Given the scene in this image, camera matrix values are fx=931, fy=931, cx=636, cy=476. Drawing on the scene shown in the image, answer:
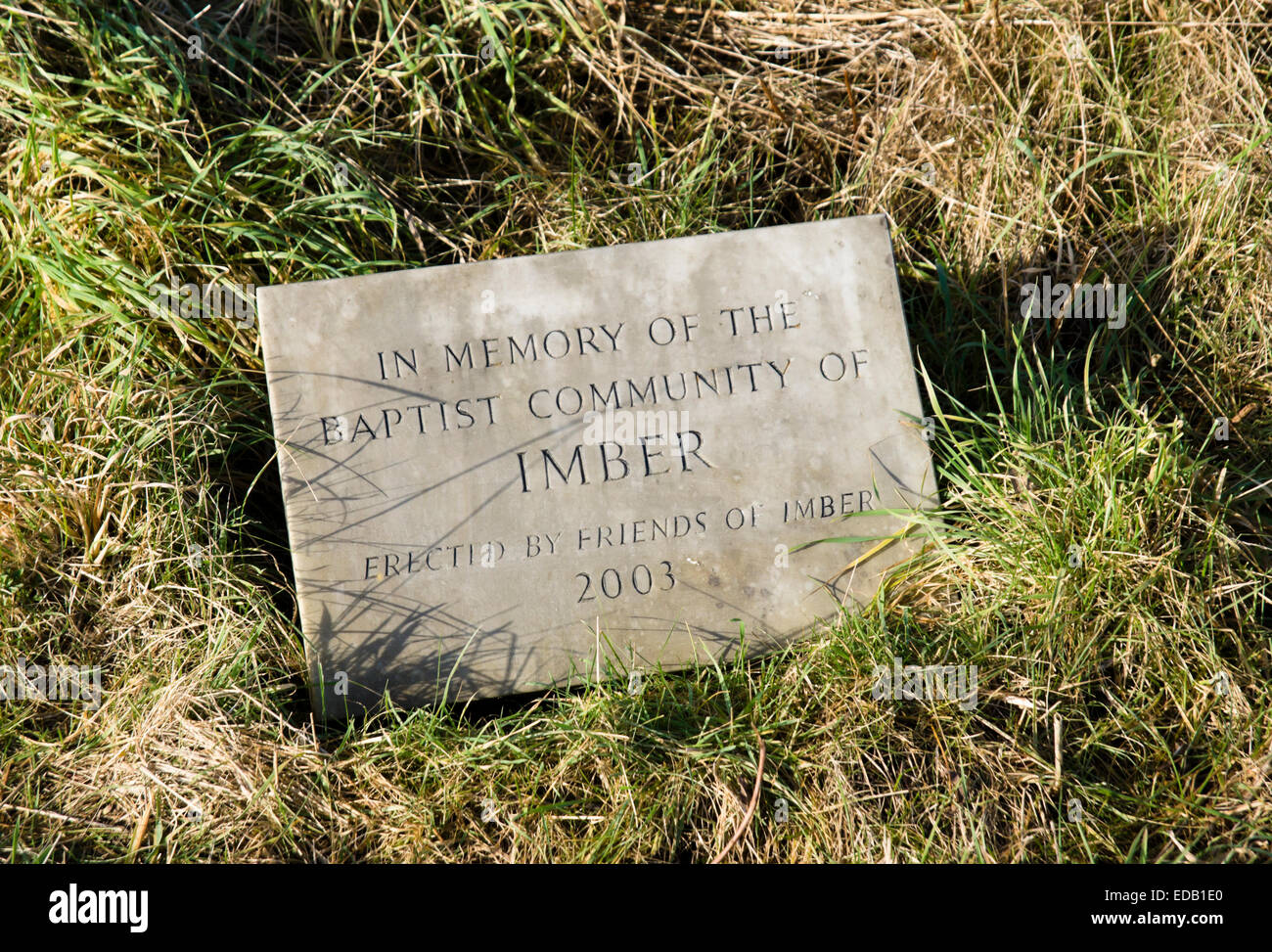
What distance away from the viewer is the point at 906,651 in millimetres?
2373

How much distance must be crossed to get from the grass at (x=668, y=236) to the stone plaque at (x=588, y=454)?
0.51 feet

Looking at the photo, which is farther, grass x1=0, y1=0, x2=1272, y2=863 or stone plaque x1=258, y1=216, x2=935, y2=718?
stone plaque x1=258, y1=216, x2=935, y2=718

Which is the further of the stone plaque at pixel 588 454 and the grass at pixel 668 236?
the stone plaque at pixel 588 454

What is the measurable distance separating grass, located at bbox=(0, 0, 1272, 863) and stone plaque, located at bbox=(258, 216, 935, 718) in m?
0.16

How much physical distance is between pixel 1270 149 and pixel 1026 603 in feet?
5.80

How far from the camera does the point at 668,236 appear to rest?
2961 mm

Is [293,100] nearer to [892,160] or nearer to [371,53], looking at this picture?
[371,53]

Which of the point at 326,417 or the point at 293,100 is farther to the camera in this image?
the point at 293,100

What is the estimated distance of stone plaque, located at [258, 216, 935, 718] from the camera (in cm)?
248

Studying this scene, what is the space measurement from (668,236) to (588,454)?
0.86 metres

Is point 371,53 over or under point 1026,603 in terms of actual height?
over

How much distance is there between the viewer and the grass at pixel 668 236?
2197 mm

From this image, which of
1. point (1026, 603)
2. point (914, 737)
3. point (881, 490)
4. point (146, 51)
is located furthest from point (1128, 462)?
point (146, 51)

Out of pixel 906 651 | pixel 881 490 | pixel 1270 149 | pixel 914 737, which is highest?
pixel 1270 149
